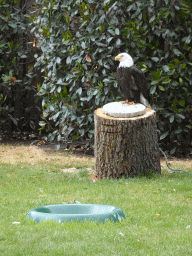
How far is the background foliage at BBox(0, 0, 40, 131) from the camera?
26.7ft

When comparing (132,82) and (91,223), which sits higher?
(132,82)

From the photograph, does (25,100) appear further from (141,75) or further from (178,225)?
(178,225)

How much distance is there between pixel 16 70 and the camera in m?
8.43

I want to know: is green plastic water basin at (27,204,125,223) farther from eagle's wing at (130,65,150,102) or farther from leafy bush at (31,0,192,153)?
leafy bush at (31,0,192,153)

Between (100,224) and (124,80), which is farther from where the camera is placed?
(124,80)

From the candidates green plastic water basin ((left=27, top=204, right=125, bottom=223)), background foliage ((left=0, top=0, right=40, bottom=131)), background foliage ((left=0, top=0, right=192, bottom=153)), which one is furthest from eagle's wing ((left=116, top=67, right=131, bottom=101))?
background foliage ((left=0, top=0, right=40, bottom=131))

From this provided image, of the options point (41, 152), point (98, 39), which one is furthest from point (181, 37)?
point (41, 152)

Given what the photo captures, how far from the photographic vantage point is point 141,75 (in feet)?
18.1

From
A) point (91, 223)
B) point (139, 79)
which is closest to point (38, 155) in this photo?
point (139, 79)

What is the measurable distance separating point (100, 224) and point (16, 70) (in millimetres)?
5639

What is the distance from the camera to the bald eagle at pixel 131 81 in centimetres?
545

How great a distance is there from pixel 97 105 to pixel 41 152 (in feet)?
4.39

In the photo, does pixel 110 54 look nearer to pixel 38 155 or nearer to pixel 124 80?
pixel 124 80

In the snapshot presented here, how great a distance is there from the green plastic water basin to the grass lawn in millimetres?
75
